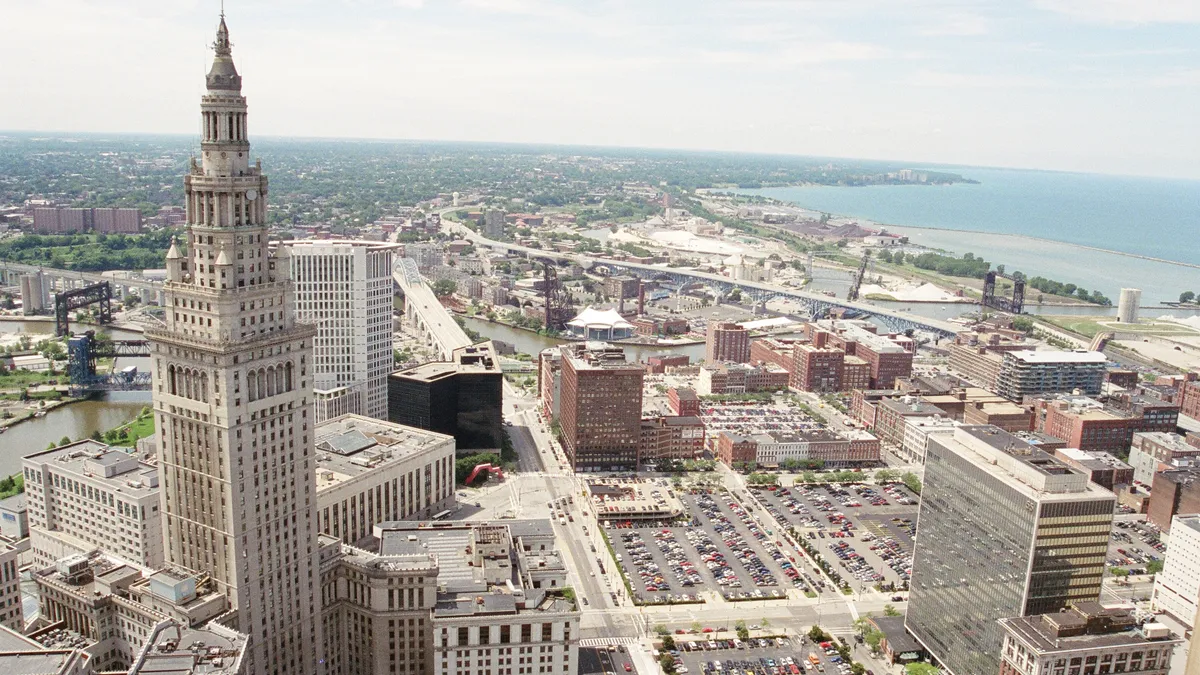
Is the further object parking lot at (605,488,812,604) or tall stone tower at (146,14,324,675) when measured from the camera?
parking lot at (605,488,812,604)

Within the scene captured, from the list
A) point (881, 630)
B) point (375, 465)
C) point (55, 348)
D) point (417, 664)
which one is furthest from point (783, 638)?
point (55, 348)

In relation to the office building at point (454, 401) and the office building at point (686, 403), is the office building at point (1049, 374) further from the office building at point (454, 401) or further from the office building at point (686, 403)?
the office building at point (454, 401)

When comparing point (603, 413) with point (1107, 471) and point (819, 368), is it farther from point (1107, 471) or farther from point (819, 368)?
point (1107, 471)

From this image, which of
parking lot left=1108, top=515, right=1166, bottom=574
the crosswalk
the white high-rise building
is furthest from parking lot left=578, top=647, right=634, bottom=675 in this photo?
the white high-rise building

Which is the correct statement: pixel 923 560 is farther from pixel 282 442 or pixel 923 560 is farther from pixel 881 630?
pixel 282 442

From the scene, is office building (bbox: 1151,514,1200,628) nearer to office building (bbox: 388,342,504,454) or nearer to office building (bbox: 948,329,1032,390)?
office building (bbox: 948,329,1032,390)
